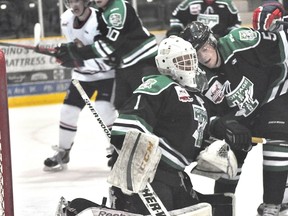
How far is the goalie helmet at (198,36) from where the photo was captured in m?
2.84

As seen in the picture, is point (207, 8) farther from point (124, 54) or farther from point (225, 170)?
point (225, 170)

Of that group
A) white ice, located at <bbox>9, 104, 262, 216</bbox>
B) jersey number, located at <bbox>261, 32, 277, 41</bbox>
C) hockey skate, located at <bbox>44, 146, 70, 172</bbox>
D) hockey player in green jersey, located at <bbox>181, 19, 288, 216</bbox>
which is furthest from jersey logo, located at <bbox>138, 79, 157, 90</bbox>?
hockey skate, located at <bbox>44, 146, 70, 172</bbox>

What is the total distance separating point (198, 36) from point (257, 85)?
1.24ft

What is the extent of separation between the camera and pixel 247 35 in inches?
119

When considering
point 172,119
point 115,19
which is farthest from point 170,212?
point 115,19

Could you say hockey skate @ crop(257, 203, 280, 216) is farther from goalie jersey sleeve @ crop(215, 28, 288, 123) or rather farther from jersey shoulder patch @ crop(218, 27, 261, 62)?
jersey shoulder patch @ crop(218, 27, 261, 62)

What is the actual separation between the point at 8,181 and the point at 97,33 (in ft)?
7.08

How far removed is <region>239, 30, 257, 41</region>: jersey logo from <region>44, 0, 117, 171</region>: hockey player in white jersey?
5.08 feet

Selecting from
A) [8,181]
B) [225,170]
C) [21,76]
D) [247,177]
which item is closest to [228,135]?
[225,170]

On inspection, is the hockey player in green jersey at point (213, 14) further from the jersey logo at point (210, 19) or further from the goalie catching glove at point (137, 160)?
the goalie catching glove at point (137, 160)

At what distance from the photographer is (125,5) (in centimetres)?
431

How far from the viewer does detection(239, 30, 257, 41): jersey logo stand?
302 cm

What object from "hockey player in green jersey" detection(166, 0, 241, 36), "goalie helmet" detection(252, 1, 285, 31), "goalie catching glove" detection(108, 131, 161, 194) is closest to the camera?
"goalie catching glove" detection(108, 131, 161, 194)

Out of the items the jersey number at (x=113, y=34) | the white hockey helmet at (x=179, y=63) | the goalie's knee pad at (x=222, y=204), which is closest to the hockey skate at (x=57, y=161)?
the jersey number at (x=113, y=34)
